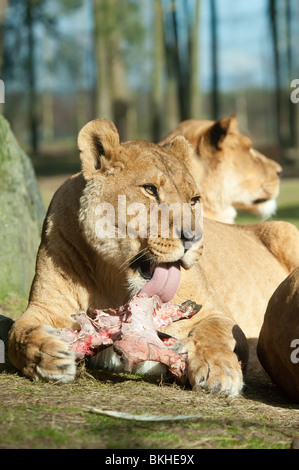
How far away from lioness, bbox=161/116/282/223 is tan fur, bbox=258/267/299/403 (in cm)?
351

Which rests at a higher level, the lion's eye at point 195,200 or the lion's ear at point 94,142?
the lion's ear at point 94,142

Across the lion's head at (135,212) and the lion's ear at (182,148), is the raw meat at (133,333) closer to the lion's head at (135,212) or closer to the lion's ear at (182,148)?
the lion's head at (135,212)

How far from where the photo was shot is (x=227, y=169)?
763 cm

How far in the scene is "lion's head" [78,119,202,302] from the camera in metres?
3.85

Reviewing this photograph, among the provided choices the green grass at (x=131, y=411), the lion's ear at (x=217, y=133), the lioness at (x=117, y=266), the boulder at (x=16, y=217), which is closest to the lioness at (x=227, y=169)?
the lion's ear at (x=217, y=133)

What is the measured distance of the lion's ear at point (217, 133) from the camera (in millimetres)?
7426

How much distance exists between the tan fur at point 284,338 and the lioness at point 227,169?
3.51m

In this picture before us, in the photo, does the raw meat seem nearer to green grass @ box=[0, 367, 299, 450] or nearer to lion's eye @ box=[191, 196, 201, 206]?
green grass @ box=[0, 367, 299, 450]

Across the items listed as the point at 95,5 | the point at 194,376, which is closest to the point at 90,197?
the point at 194,376

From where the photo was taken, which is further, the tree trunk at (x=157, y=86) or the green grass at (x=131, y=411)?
the tree trunk at (x=157, y=86)

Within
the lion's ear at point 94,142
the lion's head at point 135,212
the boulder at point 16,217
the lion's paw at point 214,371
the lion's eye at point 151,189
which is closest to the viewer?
the lion's paw at point 214,371

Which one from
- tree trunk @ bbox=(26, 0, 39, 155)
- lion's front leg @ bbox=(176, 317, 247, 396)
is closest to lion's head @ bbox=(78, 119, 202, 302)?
lion's front leg @ bbox=(176, 317, 247, 396)
